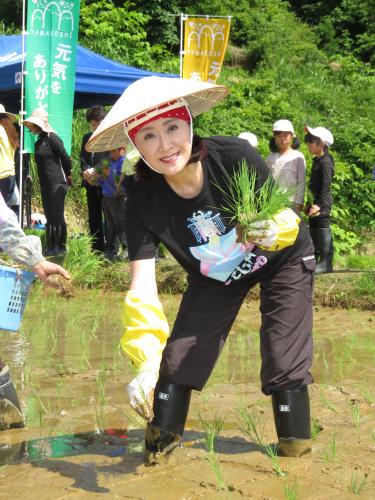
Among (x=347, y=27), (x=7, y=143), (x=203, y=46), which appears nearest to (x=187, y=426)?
(x=7, y=143)

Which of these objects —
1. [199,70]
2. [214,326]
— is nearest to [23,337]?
[214,326]

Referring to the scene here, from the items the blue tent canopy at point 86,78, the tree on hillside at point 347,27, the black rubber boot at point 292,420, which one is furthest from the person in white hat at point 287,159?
the tree on hillside at point 347,27

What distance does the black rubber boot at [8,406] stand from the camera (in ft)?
13.4

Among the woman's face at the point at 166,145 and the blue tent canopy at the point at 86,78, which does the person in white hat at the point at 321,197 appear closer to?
the blue tent canopy at the point at 86,78

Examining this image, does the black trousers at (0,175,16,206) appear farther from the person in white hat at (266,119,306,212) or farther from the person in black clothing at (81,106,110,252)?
the person in white hat at (266,119,306,212)

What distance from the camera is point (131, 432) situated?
405 cm

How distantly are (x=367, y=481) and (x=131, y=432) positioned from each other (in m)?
1.23

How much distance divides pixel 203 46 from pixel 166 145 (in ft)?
32.0

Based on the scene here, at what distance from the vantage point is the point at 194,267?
3475mm

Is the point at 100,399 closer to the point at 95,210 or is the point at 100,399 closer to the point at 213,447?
the point at 213,447

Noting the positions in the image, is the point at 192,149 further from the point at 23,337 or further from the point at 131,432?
the point at 23,337

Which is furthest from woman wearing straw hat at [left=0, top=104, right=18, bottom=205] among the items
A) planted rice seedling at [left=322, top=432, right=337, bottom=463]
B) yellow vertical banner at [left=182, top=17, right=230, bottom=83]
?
yellow vertical banner at [left=182, top=17, right=230, bottom=83]

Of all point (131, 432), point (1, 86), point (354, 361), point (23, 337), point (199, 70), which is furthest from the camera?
point (199, 70)

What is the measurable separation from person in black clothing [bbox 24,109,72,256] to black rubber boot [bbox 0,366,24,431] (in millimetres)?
5181
